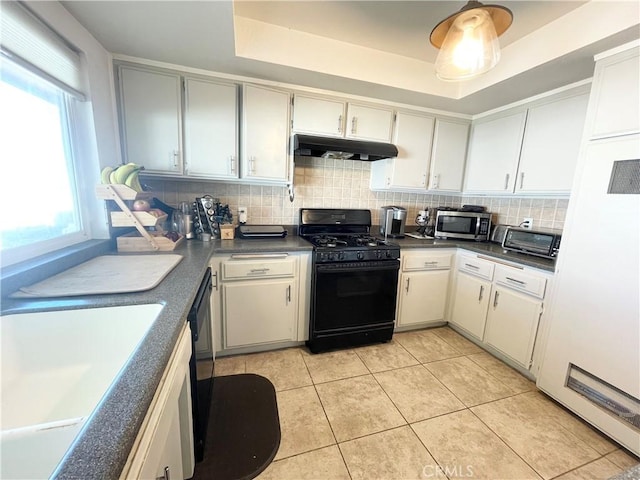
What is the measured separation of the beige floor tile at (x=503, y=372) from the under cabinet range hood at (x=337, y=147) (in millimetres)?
1914

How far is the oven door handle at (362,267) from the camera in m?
2.10

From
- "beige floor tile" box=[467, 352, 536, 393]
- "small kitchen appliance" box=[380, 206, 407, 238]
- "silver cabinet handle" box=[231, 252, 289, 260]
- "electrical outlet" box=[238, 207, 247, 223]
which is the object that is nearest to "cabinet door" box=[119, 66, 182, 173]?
"electrical outlet" box=[238, 207, 247, 223]

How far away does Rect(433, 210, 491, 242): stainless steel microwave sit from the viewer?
2623mm

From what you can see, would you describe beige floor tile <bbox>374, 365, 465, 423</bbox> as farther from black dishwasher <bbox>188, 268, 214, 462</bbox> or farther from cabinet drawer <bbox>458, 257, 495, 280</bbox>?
black dishwasher <bbox>188, 268, 214, 462</bbox>

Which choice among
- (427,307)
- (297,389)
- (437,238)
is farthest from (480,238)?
(297,389)

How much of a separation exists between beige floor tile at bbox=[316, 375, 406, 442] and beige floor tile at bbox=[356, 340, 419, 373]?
7.0 inches

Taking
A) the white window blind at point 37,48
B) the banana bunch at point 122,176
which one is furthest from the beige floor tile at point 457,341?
the white window blind at point 37,48

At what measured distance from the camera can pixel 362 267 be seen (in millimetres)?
2191

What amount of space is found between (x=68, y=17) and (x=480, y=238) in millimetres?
3379

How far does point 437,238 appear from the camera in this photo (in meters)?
2.72

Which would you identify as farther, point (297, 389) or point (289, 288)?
point (289, 288)

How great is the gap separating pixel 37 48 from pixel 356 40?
184 cm

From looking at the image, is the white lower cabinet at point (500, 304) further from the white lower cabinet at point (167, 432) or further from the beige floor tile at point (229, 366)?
the white lower cabinet at point (167, 432)

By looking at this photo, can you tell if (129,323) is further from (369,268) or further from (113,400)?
(369,268)
